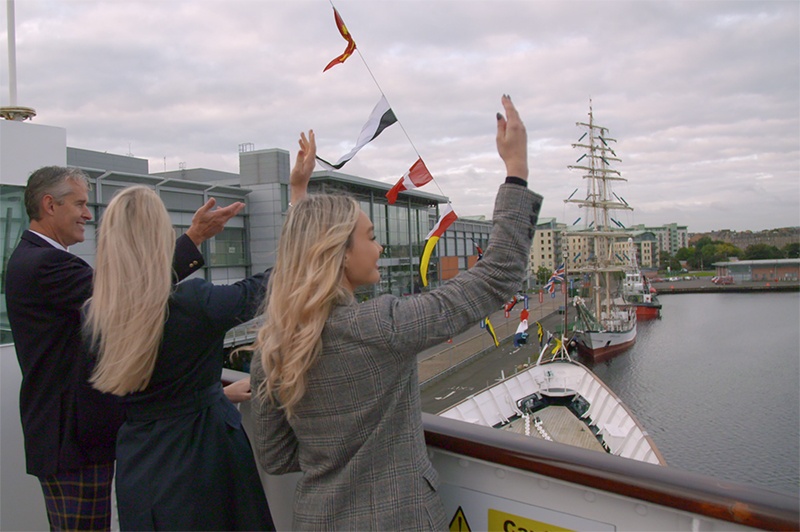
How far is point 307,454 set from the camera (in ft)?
4.91

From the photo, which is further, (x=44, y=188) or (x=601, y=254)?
(x=601, y=254)

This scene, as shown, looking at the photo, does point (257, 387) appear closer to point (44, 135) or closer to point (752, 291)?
point (44, 135)

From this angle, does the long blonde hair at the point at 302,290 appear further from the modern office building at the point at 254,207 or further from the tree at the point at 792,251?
the tree at the point at 792,251

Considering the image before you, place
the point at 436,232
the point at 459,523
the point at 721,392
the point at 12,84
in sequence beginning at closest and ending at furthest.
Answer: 1. the point at 459,523
2. the point at 12,84
3. the point at 436,232
4. the point at 721,392

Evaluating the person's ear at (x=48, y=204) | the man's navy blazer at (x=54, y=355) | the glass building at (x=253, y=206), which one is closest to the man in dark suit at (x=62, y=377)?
the man's navy blazer at (x=54, y=355)

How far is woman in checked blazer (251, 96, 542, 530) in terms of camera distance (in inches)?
53.2

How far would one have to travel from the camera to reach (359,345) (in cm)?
136

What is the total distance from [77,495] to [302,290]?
1.40 meters

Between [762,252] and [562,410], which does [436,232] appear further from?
[762,252]

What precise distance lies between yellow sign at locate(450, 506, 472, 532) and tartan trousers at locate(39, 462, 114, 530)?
4.19 feet

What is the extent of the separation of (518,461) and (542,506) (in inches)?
6.1

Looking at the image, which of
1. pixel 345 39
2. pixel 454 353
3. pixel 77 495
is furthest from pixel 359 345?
pixel 454 353

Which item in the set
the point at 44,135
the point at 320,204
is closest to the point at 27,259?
the point at 320,204

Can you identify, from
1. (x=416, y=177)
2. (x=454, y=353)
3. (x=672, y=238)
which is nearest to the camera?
(x=416, y=177)
